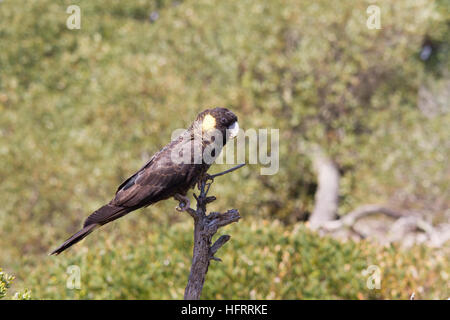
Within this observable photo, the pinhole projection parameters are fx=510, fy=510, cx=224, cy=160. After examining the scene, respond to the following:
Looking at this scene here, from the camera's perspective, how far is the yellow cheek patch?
160 inches

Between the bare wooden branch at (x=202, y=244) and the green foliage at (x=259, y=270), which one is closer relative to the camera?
the bare wooden branch at (x=202, y=244)

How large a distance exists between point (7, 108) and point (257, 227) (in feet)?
37.1

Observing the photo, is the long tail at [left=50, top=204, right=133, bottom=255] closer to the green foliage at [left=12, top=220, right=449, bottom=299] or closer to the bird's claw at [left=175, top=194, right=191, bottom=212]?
the bird's claw at [left=175, top=194, right=191, bottom=212]

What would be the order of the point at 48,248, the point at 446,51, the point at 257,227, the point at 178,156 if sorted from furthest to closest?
1. the point at 446,51
2. the point at 48,248
3. the point at 257,227
4. the point at 178,156

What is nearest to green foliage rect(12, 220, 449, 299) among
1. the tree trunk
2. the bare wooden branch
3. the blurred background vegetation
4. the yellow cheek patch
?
the blurred background vegetation

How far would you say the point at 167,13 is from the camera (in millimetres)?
19047

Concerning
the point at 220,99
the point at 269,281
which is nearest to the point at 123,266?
the point at 269,281

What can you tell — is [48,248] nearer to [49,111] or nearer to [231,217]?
[49,111]

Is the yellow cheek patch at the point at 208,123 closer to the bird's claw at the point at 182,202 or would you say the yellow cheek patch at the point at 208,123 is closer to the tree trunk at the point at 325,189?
the bird's claw at the point at 182,202

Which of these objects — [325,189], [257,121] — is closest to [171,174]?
[257,121]

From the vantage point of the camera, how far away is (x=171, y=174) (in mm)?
4035

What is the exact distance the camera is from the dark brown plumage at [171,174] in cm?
396

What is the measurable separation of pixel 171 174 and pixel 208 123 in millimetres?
508

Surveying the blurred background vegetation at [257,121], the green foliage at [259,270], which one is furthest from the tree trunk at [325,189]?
the green foliage at [259,270]
